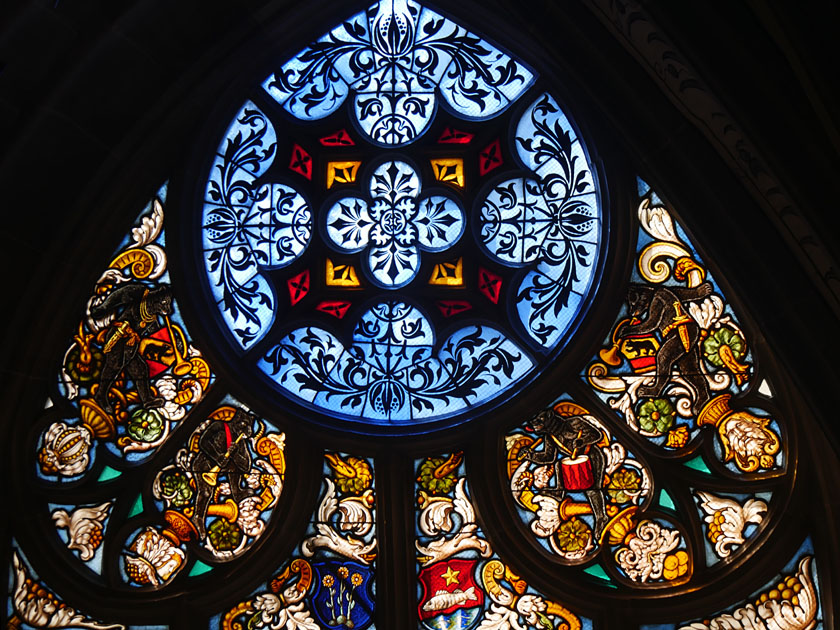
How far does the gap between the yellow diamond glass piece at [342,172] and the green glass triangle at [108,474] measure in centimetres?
200

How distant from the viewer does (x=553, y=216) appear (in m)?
7.52

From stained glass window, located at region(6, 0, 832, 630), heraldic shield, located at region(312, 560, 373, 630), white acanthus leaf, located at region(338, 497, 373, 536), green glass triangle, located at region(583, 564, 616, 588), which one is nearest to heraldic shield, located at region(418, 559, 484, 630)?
stained glass window, located at region(6, 0, 832, 630)

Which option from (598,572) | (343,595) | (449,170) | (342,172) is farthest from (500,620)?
(342,172)

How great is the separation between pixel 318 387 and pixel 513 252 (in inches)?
52.3

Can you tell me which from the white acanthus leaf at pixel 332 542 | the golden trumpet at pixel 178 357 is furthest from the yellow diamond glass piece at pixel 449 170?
the white acanthus leaf at pixel 332 542

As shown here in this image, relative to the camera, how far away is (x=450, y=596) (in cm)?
699

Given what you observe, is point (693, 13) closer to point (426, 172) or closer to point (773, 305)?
point (773, 305)

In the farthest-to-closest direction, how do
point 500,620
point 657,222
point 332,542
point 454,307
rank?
1. point 454,307
2. point 657,222
3. point 332,542
4. point 500,620

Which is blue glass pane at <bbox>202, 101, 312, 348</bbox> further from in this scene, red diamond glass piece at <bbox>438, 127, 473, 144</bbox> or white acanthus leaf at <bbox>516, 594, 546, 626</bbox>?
white acanthus leaf at <bbox>516, 594, 546, 626</bbox>

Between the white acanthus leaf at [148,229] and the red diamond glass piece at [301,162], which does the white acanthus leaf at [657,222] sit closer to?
the red diamond glass piece at [301,162]

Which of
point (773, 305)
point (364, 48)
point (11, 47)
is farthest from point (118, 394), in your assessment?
point (773, 305)

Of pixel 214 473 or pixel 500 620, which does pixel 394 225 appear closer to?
pixel 214 473

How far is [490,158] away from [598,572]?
7.87ft

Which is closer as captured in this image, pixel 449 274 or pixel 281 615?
pixel 281 615
